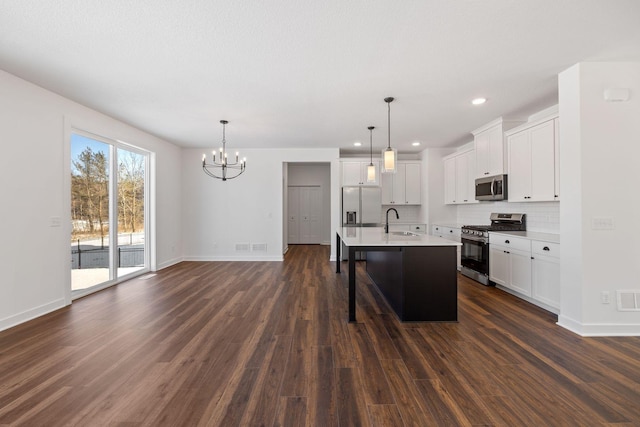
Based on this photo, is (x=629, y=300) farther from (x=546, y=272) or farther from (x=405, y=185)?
(x=405, y=185)

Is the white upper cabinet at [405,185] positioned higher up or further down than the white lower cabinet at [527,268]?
higher up

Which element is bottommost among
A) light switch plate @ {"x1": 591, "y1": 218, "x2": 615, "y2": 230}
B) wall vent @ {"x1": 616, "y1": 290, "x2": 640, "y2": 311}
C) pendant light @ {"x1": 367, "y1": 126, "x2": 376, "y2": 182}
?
wall vent @ {"x1": 616, "y1": 290, "x2": 640, "y2": 311}

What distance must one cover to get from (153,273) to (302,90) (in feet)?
14.7

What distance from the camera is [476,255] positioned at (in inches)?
179

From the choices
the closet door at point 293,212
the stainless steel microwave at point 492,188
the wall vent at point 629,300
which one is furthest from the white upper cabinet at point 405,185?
the wall vent at point 629,300

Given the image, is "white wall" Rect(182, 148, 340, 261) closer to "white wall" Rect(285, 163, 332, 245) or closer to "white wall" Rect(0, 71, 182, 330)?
"white wall" Rect(0, 71, 182, 330)

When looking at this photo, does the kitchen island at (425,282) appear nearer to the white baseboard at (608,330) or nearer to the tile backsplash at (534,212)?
the white baseboard at (608,330)

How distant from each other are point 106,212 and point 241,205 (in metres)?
2.66

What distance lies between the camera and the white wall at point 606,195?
2631mm

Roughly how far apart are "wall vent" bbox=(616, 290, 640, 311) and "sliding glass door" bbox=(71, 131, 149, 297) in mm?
6469

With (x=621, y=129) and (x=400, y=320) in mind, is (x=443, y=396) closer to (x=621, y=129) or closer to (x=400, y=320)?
(x=400, y=320)

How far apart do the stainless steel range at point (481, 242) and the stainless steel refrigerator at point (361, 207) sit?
2034mm

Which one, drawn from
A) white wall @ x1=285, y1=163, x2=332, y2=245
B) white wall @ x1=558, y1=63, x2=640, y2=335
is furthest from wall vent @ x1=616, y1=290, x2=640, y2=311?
white wall @ x1=285, y1=163, x2=332, y2=245

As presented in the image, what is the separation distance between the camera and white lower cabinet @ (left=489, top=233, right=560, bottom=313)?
312 cm
